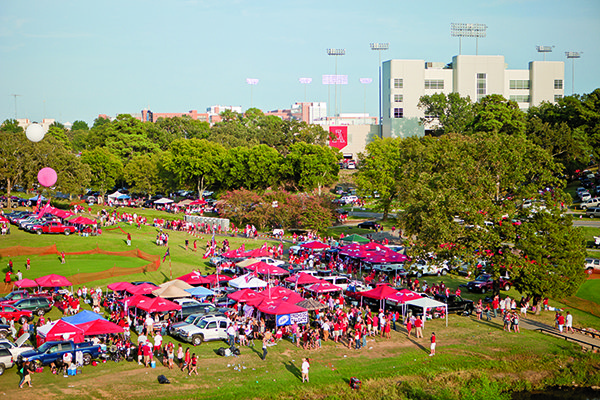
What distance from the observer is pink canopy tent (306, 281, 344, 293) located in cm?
3541

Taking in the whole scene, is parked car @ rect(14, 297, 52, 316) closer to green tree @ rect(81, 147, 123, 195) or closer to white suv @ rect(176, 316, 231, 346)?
white suv @ rect(176, 316, 231, 346)

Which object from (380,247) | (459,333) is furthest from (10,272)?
(459,333)

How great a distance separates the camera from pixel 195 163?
85062 millimetres

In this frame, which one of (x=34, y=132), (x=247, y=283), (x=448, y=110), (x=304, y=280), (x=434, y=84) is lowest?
(x=247, y=283)

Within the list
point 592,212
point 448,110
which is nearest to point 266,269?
point 592,212

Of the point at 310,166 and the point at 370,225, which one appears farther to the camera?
the point at 310,166

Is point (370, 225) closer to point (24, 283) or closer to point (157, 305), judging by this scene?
point (157, 305)

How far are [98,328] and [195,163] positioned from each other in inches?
2382

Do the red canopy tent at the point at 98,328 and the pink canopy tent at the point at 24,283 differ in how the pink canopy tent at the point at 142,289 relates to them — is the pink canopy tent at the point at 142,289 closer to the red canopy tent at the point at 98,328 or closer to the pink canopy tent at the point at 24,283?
the pink canopy tent at the point at 24,283

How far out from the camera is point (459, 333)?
31.6 m

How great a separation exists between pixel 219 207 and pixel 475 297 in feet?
133

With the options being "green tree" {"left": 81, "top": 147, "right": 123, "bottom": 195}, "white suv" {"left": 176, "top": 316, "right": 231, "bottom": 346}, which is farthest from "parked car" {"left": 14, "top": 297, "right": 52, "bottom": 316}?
"green tree" {"left": 81, "top": 147, "right": 123, "bottom": 195}

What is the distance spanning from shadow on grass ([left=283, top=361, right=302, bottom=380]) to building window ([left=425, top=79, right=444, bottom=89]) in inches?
3852

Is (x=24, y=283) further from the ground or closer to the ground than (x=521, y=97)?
closer to the ground
